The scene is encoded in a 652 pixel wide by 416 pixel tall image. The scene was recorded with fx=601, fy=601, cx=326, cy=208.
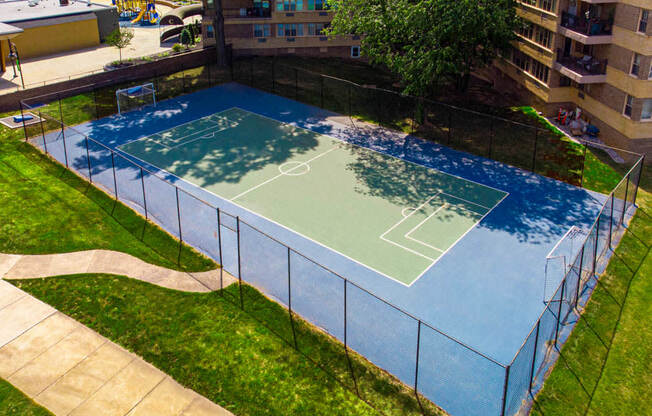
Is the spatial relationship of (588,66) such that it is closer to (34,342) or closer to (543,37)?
(543,37)

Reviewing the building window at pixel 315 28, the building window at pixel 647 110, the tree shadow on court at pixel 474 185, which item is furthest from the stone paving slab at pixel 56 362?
the building window at pixel 315 28

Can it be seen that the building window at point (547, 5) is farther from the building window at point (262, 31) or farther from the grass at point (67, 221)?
the grass at point (67, 221)

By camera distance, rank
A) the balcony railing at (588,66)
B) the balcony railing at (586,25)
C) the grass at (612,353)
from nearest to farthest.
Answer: the grass at (612,353), the balcony railing at (586,25), the balcony railing at (588,66)

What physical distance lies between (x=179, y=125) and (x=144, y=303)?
2023 centimetres

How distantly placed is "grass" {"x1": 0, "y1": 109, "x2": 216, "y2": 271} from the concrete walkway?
2.63 m

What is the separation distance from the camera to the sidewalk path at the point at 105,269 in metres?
24.7

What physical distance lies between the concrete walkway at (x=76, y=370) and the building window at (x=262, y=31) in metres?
35.8

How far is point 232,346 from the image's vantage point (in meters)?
21.3

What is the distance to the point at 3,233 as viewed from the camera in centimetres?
2747

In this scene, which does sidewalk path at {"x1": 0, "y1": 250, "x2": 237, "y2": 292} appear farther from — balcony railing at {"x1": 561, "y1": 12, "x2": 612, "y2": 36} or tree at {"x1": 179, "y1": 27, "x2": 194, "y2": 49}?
tree at {"x1": 179, "y1": 27, "x2": 194, "y2": 49}

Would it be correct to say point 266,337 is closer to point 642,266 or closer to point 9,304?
point 9,304

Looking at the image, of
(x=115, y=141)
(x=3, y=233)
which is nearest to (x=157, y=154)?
(x=115, y=141)

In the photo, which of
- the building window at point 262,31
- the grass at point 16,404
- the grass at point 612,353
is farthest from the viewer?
the building window at point 262,31

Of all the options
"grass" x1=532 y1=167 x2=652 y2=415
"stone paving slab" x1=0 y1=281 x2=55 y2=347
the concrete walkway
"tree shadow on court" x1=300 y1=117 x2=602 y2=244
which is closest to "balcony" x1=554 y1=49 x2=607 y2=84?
"tree shadow on court" x1=300 y1=117 x2=602 y2=244
